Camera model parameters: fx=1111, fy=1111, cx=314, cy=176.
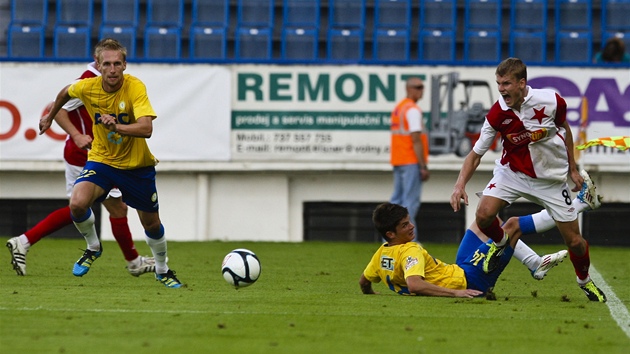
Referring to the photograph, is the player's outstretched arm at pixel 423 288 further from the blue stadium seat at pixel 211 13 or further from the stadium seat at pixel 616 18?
the stadium seat at pixel 616 18

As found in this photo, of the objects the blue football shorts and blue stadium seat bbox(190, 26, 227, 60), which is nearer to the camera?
the blue football shorts

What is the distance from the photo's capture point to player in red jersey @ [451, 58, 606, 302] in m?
7.21

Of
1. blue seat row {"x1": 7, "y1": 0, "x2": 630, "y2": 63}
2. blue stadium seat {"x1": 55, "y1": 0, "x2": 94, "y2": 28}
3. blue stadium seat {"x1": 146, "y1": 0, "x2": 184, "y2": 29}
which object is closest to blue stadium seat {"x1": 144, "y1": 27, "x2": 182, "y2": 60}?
blue seat row {"x1": 7, "y1": 0, "x2": 630, "y2": 63}

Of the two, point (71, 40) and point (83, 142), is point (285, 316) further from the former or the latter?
point (71, 40)

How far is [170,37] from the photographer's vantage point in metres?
18.0

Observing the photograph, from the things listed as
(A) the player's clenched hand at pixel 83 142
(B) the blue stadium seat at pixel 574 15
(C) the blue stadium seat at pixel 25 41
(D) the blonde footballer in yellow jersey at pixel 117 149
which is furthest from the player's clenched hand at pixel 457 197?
(C) the blue stadium seat at pixel 25 41

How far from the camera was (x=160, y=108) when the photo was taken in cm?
1445

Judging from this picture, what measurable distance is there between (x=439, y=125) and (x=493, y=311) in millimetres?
8153

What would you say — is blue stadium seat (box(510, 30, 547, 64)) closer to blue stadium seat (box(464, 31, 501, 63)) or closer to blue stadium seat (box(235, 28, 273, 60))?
blue stadium seat (box(464, 31, 501, 63))

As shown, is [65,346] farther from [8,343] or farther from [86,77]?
[86,77]

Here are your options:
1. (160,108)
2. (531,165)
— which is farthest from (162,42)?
(531,165)

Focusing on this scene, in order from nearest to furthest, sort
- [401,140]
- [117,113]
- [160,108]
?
[117,113]
[401,140]
[160,108]

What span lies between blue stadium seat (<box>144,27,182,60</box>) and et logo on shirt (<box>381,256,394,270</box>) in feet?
37.1

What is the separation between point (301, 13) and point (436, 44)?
2254 mm
